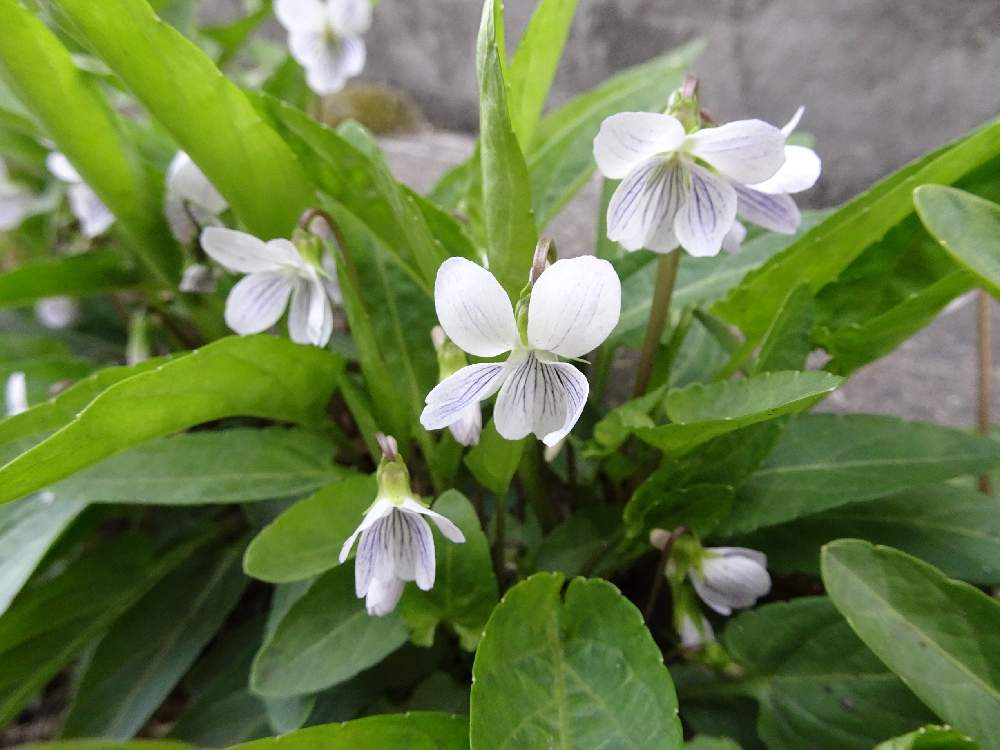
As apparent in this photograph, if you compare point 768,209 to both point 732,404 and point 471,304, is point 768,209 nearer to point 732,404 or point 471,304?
point 732,404

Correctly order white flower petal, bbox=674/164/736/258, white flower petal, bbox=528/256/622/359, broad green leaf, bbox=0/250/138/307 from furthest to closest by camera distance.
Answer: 1. broad green leaf, bbox=0/250/138/307
2. white flower petal, bbox=674/164/736/258
3. white flower petal, bbox=528/256/622/359

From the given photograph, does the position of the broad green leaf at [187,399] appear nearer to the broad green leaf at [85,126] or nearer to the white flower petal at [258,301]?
the white flower petal at [258,301]

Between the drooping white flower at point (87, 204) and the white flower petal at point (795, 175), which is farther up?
the white flower petal at point (795, 175)

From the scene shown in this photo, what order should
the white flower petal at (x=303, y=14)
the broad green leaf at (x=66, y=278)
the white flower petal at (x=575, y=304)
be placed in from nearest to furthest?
the white flower petal at (x=575, y=304) < the broad green leaf at (x=66, y=278) < the white flower petal at (x=303, y=14)

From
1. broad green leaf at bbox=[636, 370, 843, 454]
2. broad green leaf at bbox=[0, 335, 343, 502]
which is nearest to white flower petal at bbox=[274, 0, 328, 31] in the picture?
broad green leaf at bbox=[0, 335, 343, 502]

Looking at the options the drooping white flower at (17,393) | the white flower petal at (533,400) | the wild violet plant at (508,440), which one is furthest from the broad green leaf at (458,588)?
the drooping white flower at (17,393)

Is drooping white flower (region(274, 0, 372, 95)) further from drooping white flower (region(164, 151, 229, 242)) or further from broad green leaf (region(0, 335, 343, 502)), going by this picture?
broad green leaf (region(0, 335, 343, 502))
